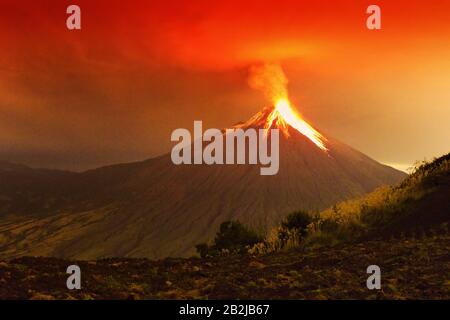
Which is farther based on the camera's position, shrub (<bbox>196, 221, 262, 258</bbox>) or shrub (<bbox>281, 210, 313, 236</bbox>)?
shrub (<bbox>196, 221, 262, 258</bbox>)

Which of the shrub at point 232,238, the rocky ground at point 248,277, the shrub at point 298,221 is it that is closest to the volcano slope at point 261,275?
the rocky ground at point 248,277

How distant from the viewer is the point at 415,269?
38.8 feet

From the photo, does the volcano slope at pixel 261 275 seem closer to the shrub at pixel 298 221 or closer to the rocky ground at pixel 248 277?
the rocky ground at pixel 248 277

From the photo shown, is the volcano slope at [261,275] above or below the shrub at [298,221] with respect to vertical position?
below

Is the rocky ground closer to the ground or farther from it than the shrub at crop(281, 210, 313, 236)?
closer to the ground

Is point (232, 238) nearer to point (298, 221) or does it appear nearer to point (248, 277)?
point (298, 221)

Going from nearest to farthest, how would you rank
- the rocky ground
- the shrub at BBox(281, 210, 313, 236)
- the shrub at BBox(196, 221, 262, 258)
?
1. the rocky ground
2. the shrub at BBox(281, 210, 313, 236)
3. the shrub at BBox(196, 221, 262, 258)

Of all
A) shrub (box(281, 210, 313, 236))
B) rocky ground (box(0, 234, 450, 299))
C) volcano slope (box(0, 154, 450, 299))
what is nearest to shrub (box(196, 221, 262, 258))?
shrub (box(281, 210, 313, 236))

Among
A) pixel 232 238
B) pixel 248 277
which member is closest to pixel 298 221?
pixel 232 238

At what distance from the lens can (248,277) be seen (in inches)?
443

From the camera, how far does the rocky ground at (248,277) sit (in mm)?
9797

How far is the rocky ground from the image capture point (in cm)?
980

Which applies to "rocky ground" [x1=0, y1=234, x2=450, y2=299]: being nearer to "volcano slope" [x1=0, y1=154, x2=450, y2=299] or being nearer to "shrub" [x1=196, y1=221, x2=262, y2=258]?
"volcano slope" [x1=0, y1=154, x2=450, y2=299]
